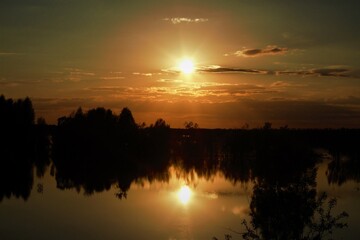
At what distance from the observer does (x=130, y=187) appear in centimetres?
6038

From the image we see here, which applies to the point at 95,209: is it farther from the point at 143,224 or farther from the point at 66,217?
the point at 143,224

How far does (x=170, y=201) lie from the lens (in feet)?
162

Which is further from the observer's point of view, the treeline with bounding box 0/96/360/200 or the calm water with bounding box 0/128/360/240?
the treeline with bounding box 0/96/360/200

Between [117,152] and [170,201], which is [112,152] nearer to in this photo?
[117,152]

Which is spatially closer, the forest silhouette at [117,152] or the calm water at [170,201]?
the calm water at [170,201]

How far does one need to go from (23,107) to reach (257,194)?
102 metres

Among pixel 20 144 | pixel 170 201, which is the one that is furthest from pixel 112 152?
pixel 170 201

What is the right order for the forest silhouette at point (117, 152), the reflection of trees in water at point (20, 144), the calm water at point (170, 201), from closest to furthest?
1. the calm water at point (170, 201)
2. the forest silhouette at point (117, 152)
3. the reflection of trees in water at point (20, 144)

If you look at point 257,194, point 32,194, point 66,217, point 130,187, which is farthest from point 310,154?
point 257,194

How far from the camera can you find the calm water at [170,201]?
1797 centimetres

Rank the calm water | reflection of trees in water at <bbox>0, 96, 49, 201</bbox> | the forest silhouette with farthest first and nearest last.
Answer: reflection of trees in water at <bbox>0, 96, 49, 201</bbox> → the forest silhouette → the calm water

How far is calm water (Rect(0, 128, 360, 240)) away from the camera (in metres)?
18.0

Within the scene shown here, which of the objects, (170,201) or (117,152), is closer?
(170,201)

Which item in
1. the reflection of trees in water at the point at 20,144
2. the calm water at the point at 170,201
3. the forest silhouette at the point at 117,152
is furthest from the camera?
the reflection of trees in water at the point at 20,144
